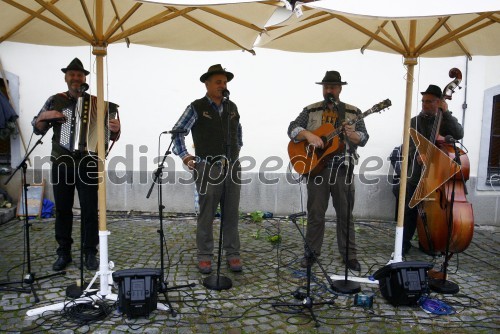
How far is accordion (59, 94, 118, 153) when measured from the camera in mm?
3584

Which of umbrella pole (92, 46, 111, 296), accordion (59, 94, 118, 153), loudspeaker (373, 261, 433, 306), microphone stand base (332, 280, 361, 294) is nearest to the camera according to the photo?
umbrella pole (92, 46, 111, 296)

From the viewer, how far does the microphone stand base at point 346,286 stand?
3.69 metres

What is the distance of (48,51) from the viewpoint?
6.24 m

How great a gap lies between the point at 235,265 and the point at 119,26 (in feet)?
8.18

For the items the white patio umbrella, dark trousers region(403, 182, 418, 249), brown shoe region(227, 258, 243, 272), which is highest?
the white patio umbrella

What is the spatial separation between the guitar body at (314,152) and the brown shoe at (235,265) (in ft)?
3.75

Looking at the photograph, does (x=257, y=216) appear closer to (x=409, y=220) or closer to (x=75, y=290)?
(x=409, y=220)

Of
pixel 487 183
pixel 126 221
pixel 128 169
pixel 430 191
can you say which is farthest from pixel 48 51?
pixel 487 183

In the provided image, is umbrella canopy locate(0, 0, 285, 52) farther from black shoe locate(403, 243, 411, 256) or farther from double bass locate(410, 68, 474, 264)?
black shoe locate(403, 243, 411, 256)

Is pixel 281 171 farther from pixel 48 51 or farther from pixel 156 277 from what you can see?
pixel 48 51

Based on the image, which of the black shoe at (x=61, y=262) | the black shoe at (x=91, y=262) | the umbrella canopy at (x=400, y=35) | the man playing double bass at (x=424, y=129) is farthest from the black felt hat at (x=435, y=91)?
the black shoe at (x=61, y=262)

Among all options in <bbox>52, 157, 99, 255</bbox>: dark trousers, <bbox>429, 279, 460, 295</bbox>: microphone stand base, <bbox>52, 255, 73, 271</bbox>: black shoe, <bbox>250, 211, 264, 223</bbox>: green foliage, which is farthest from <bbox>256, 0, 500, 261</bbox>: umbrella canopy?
<bbox>52, 255, 73, 271</bbox>: black shoe

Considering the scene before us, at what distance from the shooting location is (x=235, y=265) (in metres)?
4.18

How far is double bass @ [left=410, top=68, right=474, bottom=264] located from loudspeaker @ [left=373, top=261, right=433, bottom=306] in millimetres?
542
